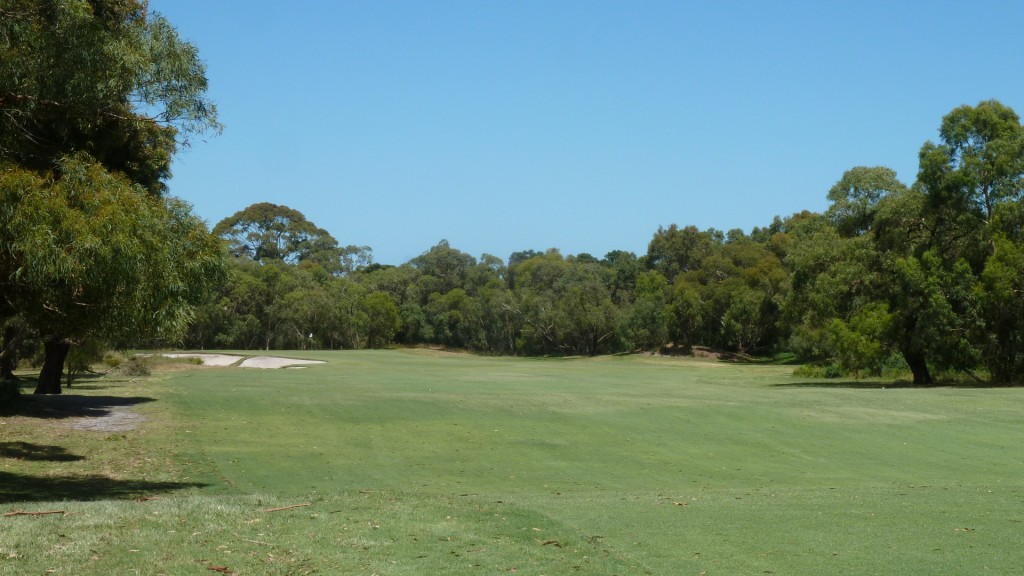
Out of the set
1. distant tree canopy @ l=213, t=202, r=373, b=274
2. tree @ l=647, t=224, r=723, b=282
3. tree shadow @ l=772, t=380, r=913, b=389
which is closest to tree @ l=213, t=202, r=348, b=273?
distant tree canopy @ l=213, t=202, r=373, b=274

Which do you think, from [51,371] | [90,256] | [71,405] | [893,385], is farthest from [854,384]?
[90,256]

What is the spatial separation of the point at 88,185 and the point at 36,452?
9787 mm

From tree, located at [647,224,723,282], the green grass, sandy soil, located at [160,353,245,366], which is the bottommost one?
the green grass

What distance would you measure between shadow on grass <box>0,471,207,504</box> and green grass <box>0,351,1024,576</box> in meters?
0.11

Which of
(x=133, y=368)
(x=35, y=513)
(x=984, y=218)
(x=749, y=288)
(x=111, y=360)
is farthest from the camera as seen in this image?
(x=749, y=288)

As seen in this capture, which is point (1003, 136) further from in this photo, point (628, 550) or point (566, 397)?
point (628, 550)

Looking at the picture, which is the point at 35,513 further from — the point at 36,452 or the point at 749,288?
the point at 749,288

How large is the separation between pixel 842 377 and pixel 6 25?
168 feet

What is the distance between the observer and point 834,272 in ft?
159

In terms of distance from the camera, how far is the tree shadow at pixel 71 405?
2786cm

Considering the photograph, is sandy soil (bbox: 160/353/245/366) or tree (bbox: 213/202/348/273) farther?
tree (bbox: 213/202/348/273)

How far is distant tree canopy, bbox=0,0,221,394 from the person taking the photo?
42.4 ft

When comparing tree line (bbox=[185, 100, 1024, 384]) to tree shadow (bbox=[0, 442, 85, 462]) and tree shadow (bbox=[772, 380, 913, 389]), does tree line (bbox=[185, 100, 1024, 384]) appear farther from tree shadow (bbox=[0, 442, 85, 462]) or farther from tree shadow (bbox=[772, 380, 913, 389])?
tree shadow (bbox=[0, 442, 85, 462])

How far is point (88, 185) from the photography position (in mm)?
14062
